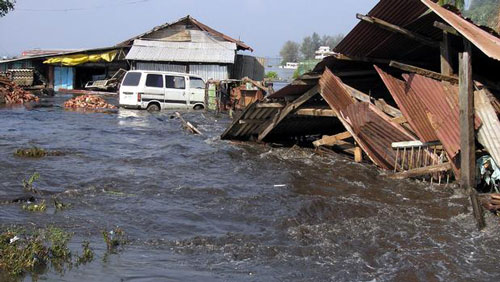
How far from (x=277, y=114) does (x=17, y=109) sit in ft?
45.0

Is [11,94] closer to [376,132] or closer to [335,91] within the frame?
[335,91]

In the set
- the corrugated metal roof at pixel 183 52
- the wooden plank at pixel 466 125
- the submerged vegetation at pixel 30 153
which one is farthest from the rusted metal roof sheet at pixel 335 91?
the corrugated metal roof at pixel 183 52

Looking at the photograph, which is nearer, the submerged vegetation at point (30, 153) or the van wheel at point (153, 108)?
the submerged vegetation at point (30, 153)

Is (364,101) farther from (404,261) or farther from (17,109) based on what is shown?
(17,109)

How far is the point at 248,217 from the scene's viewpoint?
675 centimetres

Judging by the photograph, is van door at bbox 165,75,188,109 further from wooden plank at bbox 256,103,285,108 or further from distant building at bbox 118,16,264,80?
distant building at bbox 118,16,264,80

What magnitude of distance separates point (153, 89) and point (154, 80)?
352 mm

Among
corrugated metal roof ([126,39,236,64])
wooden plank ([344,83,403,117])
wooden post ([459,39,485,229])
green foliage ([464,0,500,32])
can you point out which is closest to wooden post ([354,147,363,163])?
wooden plank ([344,83,403,117])

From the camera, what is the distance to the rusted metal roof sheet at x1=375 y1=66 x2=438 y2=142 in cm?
833

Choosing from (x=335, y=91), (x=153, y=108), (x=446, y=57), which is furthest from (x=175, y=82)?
(x=446, y=57)

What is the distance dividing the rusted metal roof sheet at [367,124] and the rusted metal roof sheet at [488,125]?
142 centimetres

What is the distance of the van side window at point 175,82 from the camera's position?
64.6 ft

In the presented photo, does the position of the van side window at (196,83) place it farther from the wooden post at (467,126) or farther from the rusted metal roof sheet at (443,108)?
the wooden post at (467,126)

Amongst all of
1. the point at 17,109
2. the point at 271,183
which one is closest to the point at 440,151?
the point at 271,183
